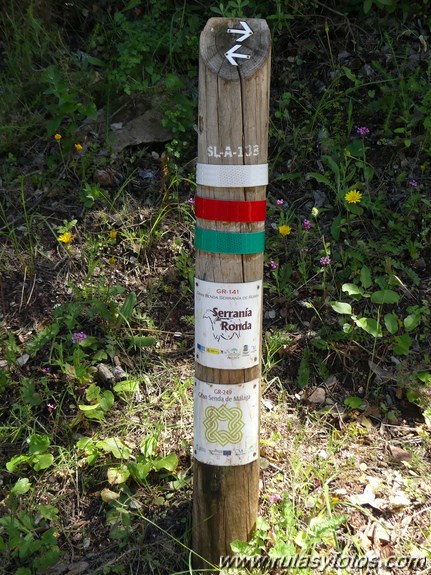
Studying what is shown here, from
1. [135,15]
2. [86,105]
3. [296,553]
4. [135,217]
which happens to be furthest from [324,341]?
[135,15]

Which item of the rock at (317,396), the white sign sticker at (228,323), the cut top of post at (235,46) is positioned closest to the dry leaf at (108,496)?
the white sign sticker at (228,323)

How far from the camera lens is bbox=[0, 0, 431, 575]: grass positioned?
110 inches

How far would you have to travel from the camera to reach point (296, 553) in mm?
2512

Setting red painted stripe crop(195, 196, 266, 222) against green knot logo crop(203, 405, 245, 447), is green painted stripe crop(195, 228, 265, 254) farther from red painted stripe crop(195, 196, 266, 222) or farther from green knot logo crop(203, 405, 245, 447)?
green knot logo crop(203, 405, 245, 447)

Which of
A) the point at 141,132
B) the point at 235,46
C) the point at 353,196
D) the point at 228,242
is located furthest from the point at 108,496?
the point at 141,132

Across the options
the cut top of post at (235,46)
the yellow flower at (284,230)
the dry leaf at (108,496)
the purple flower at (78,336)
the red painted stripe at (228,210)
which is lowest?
the dry leaf at (108,496)

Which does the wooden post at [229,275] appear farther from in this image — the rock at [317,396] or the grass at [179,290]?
the rock at [317,396]

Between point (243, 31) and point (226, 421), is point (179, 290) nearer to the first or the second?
point (226, 421)

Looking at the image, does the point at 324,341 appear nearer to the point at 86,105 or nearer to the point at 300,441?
the point at 300,441

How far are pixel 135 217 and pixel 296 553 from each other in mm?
2323

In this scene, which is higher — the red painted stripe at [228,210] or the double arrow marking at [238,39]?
the double arrow marking at [238,39]

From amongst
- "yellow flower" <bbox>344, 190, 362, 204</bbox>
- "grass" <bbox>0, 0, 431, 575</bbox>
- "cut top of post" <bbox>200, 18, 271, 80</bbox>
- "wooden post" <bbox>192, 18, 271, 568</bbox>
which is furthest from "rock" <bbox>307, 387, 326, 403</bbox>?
"cut top of post" <bbox>200, 18, 271, 80</bbox>

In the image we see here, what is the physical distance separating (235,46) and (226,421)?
1.35 metres

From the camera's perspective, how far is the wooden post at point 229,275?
2061mm
